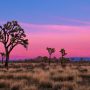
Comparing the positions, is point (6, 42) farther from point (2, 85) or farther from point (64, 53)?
point (64, 53)

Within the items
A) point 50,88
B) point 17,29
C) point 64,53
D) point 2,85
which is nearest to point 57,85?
point 50,88

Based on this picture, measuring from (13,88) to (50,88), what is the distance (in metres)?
2.06

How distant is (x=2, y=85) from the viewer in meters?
18.0

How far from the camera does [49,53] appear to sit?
89.4 metres

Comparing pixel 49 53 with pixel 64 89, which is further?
pixel 49 53

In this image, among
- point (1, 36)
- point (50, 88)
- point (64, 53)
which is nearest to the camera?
point (50, 88)

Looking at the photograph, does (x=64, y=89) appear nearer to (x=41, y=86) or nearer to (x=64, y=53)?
(x=41, y=86)

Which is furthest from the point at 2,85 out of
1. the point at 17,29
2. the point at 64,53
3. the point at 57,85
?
the point at 64,53

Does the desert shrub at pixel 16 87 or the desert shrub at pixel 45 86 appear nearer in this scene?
the desert shrub at pixel 16 87

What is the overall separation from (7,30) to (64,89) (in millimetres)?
34610

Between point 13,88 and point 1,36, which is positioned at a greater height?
point 1,36

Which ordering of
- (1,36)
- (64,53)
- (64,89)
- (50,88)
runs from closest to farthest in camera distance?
(64,89) → (50,88) → (1,36) → (64,53)

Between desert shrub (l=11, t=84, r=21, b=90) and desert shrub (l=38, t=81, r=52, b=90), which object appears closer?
desert shrub (l=11, t=84, r=21, b=90)

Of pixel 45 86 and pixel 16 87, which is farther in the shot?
pixel 45 86
